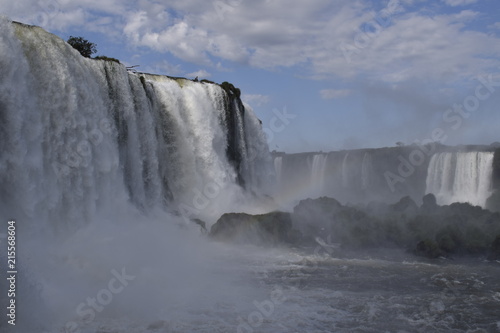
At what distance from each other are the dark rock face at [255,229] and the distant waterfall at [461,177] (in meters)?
13.9

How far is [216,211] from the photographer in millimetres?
23125

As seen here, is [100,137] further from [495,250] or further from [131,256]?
[495,250]

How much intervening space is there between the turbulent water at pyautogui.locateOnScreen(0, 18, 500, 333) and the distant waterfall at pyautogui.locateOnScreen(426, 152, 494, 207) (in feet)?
43.1

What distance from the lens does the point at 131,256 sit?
13414 mm

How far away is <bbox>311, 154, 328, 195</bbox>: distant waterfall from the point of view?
38000 millimetres

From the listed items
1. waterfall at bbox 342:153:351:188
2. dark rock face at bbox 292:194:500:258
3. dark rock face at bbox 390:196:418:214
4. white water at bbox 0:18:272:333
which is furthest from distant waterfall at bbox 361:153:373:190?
white water at bbox 0:18:272:333

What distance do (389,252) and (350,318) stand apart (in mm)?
7769

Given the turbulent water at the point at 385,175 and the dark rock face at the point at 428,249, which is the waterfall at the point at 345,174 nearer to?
the turbulent water at the point at 385,175

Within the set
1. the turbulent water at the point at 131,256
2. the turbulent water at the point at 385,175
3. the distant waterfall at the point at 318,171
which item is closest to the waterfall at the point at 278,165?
the turbulent water at the point at 385,175

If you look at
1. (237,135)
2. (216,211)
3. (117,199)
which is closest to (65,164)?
(117,199)

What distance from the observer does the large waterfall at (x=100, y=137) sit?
38.8 ft

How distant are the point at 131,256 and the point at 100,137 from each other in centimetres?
427

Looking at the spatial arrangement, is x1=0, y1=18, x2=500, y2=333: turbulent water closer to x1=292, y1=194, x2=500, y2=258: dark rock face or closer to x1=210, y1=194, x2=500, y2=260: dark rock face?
x1=210, y1=194, x2=500, y2=260: dark rock face

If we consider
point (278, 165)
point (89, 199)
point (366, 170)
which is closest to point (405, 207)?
point (366, 170)
